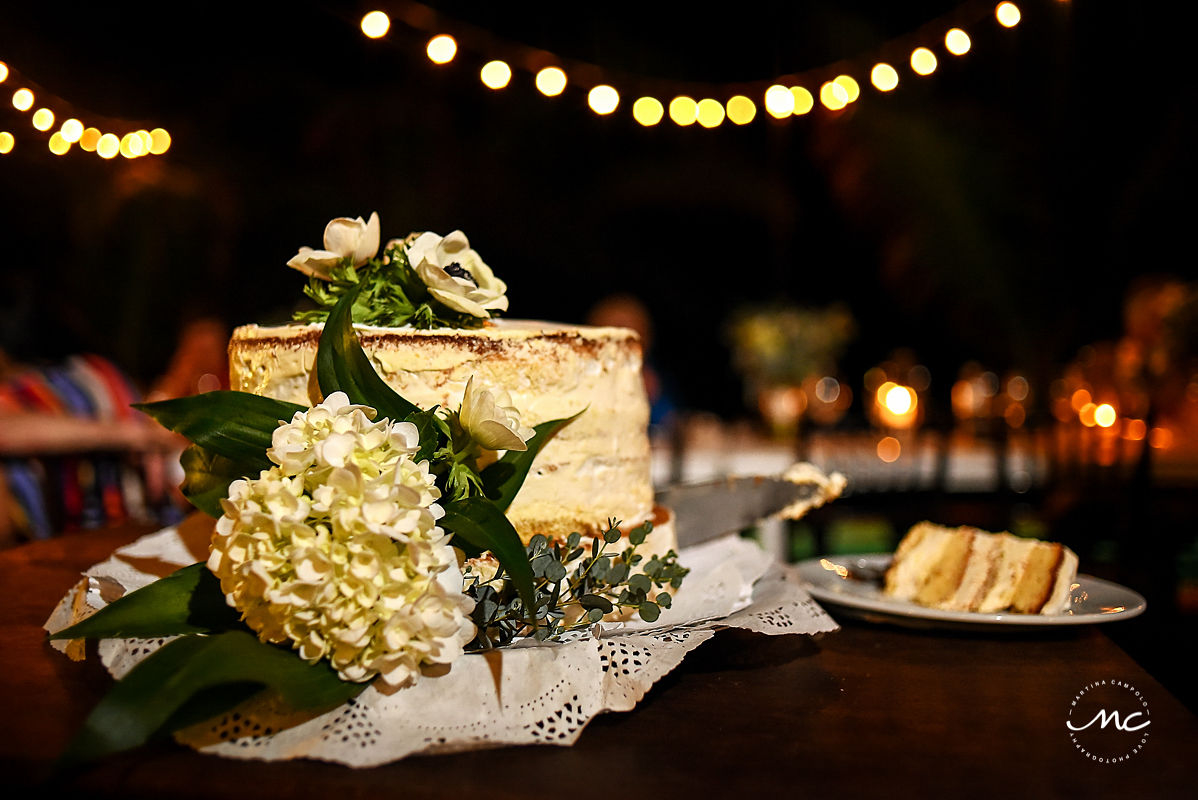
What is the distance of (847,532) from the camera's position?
268 inches

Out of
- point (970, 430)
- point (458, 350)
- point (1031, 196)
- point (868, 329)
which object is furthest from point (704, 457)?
point (868, 329)

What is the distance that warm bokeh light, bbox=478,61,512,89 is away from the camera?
295 centimetres

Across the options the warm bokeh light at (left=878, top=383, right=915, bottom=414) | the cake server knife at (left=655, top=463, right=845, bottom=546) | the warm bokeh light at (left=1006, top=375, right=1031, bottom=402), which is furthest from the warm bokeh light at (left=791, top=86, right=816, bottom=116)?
the warm bokeh light at (left=1006, top=375, right=1031, bottom=402)

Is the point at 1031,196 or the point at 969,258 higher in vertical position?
the point at 1031,196

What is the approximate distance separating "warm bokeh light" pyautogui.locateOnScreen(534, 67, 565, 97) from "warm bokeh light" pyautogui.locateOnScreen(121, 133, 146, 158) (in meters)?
1.43

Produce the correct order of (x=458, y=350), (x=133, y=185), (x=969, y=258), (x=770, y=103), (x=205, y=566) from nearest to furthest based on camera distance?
(x=205, y=566) < (x=458, y=350) < (x=770, y=103) < (x=969, y=258) < (x=133, y=185)

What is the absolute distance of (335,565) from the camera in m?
0.84

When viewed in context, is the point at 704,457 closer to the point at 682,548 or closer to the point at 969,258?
the point at 682,548

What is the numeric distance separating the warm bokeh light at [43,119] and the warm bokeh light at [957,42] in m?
2.74

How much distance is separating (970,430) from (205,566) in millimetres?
5566

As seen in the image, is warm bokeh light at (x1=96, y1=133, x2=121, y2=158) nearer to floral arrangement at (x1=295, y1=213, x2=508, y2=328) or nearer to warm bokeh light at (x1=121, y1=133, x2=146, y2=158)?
warm bokeh light at (x1=121, y1=133, x2=146, y2=158)

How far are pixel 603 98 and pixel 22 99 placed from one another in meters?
1.76

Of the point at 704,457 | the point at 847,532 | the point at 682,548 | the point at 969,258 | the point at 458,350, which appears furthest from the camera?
the point at 969,258

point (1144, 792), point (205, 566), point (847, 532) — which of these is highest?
point (205, 566)
